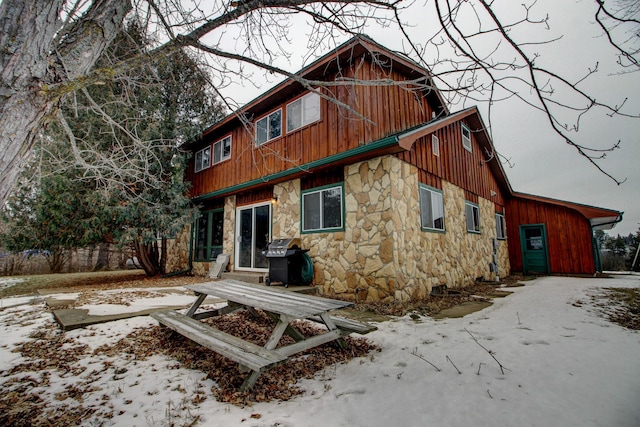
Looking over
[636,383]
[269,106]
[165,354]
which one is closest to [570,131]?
[636,383]

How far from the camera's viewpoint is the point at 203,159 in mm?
11906

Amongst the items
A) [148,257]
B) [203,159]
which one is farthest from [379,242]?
[148,257]

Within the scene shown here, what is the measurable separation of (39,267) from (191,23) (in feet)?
52.7

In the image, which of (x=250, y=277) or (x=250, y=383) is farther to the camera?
(x=250, y=277)

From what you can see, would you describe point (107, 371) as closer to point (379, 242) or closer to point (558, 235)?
point (379, 242)

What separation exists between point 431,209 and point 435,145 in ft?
6.44

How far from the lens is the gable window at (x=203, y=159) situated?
1162 cm

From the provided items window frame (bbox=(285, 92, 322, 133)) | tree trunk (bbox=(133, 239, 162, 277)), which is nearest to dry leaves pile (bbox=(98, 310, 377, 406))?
window frame (bbox=(285, 92, 322, 133))

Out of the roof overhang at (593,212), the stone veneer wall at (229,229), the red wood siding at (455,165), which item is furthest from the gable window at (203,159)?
the roof overhang at (593,212)

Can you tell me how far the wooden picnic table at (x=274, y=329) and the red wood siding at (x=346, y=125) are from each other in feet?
8.63

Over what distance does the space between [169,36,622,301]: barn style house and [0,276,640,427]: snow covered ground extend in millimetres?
2702

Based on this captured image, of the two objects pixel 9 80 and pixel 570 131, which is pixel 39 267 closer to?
pixel 9 80

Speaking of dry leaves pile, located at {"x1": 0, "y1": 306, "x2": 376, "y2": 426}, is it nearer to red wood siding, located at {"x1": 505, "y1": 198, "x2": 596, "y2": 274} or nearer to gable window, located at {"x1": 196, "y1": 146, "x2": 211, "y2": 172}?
gable window, located at {"x1": 196, "y1": 146, "x2": 211, "y2": 172}

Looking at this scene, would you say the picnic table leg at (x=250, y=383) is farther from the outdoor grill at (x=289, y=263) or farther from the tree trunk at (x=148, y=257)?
the tree trunk at (x=148, y=257)
